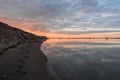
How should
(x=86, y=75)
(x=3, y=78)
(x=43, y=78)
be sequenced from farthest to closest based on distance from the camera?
(x=86, y=75) → (x=43, y=78) → (x=3, y=78)

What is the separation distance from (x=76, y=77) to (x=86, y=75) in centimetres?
124

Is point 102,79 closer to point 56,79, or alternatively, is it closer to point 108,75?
point 108,75

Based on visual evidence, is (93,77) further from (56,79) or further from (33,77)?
(33,77)

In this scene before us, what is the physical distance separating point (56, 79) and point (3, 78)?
4335 mm

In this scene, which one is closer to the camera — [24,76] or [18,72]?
[24,76]

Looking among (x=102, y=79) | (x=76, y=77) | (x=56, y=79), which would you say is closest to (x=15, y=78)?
(x=56, y=79)

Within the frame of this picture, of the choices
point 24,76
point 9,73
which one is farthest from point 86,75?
point 9,73

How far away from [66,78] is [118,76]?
498 centimetres

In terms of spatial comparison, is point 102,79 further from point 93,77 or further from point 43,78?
point 43,78

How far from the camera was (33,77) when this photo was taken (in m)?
12.9

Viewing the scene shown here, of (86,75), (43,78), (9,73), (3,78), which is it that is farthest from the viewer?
(86,75)

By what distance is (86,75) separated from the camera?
14.7 metres

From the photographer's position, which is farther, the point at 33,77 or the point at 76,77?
the point at 76,77

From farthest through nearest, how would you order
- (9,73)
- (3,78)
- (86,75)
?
(86,75), (9,73), (3,78)
